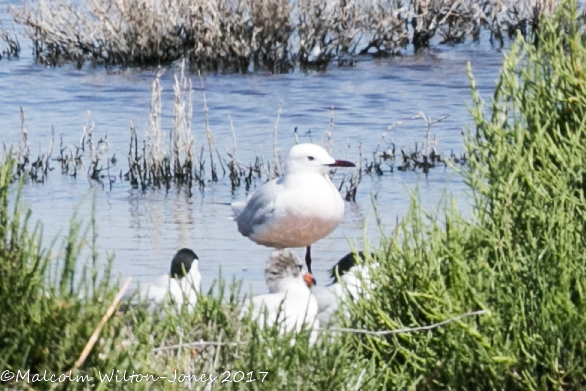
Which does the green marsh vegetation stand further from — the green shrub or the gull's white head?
the gull's white head

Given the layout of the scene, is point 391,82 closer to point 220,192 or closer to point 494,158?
point 220,192

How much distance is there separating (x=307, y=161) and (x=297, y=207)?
430 millimetres

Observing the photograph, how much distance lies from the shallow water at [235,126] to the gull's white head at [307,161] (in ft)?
1.61

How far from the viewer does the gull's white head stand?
9680 millimetres

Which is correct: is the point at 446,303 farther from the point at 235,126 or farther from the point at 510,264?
the point at 235,126

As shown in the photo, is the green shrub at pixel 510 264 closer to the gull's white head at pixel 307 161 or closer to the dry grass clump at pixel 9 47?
the gull's white head at pixel 307 161

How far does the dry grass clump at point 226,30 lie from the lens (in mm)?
18344

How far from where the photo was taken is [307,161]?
970cm

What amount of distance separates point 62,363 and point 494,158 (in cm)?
205

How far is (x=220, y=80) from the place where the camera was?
18.0 m
